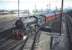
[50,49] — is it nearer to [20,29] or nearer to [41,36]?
[41,36]

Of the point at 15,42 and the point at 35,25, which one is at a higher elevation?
the point at 35,25

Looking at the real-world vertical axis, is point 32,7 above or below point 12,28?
above

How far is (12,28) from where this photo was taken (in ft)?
7.82

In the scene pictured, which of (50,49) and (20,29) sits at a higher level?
(20,29)

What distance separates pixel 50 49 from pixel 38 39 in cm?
21

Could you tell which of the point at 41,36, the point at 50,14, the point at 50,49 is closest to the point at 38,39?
the point at 41,36

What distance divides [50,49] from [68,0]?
0.71 metres

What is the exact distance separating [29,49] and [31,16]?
463 mm

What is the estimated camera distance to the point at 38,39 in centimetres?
232

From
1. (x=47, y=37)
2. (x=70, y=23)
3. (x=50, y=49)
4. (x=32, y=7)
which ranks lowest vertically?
(x=50, y=49)

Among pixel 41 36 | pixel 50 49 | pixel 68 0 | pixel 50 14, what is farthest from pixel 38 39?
pixel 68 0

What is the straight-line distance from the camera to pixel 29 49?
7.52 ft

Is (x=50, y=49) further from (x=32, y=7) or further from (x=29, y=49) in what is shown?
A: (x=32, y=7)

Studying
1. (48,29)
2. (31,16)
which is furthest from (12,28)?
(48,29)
